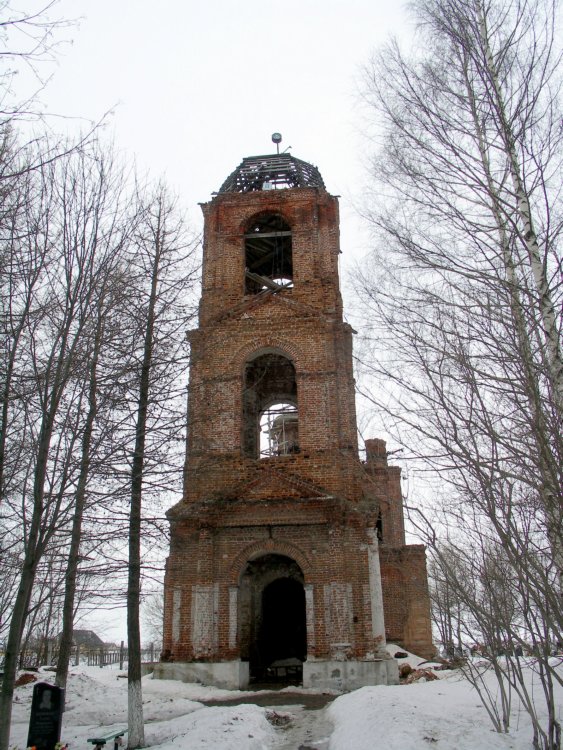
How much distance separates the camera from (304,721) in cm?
933

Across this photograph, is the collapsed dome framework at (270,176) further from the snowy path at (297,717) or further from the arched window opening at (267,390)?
the snowy path at (297,717)

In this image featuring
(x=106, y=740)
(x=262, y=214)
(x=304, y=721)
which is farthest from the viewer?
(x=262, y=214)

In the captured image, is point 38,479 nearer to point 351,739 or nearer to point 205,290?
point 351,739

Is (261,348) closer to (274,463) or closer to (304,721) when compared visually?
(274,463)

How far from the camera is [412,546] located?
65.6ft

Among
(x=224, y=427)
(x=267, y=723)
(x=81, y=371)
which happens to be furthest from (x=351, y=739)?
(x=224, y=427)

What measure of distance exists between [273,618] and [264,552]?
10.9ft

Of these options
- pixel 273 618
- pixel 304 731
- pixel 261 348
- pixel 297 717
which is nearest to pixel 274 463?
pixel 261 348

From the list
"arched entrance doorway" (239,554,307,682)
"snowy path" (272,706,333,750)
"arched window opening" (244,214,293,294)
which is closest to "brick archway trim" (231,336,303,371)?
"arched window opening" (244,214,293,294)

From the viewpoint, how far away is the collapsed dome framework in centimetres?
2028

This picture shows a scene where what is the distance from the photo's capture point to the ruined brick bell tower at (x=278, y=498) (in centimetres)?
1279

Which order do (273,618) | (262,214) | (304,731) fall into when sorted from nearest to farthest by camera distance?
(304,731) → (273,618) → (262,214)

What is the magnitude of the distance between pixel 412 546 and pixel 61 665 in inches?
486

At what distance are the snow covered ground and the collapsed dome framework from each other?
48.5 ft
